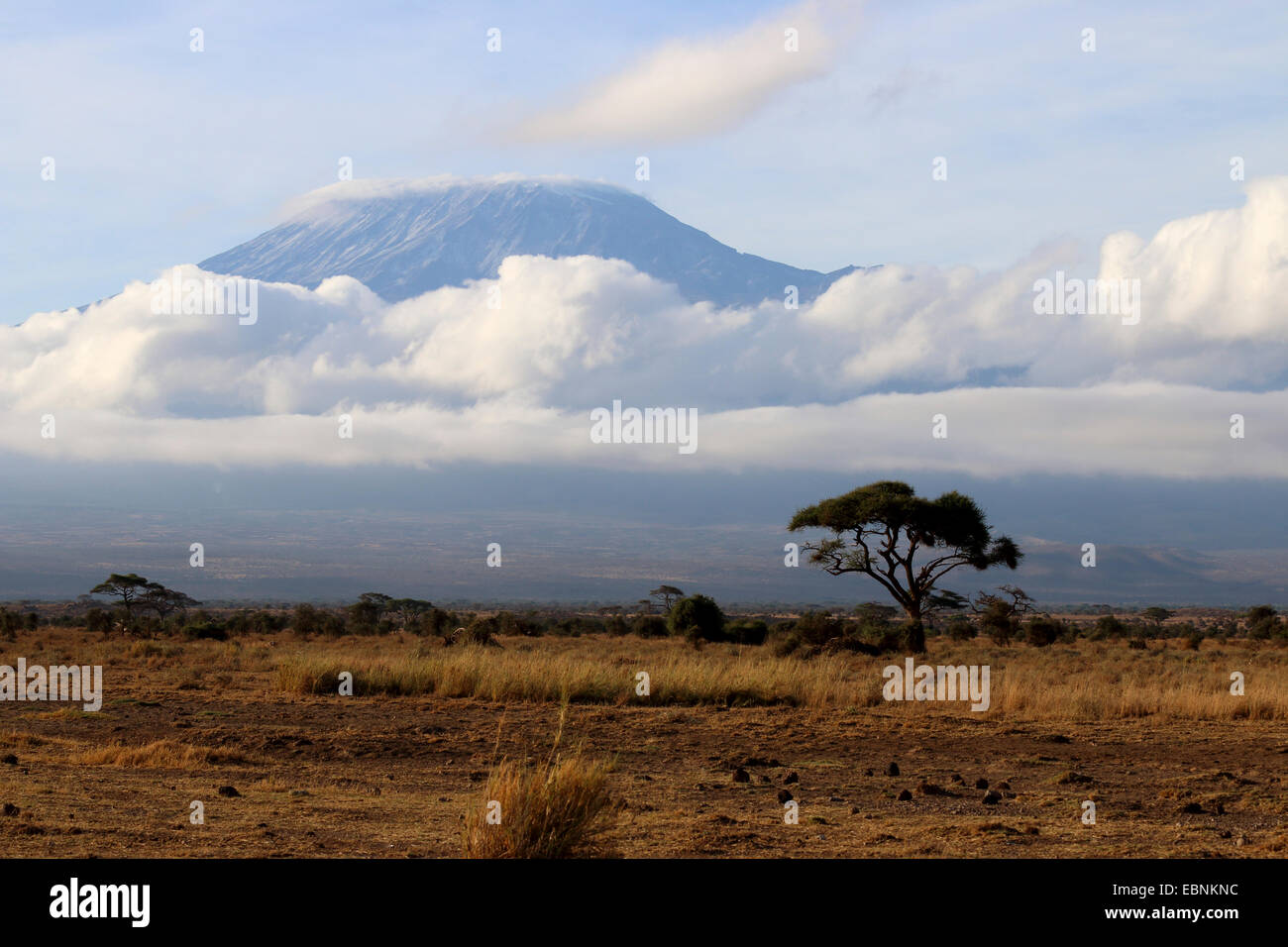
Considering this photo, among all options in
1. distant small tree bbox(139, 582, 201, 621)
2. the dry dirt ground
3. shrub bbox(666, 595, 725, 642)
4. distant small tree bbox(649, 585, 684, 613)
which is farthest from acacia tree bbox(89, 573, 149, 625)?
the dry dirt ground

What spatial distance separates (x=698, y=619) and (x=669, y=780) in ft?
94.1

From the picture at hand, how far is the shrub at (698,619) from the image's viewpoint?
132ft

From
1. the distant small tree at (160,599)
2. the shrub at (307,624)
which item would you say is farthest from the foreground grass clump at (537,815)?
the distant small tree at (160,599)

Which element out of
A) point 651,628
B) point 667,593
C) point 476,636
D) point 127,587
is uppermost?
point 127,587

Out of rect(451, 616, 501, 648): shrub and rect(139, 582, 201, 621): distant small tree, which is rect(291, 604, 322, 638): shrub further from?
rect(451, 616, 501, 648): shrub

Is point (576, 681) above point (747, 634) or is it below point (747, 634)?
above

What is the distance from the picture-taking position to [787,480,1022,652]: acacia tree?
1348 inches

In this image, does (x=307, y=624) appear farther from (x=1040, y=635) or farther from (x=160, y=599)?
(x=1040, y=635)

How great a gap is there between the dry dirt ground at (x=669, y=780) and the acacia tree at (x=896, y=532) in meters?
15.4

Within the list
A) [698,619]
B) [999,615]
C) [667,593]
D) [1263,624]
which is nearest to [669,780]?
[698,619]

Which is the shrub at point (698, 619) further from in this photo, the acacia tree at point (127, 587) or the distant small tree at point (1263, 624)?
the acacia tree at point (127, 587)

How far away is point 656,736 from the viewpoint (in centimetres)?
1570

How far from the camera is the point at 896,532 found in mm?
34875
